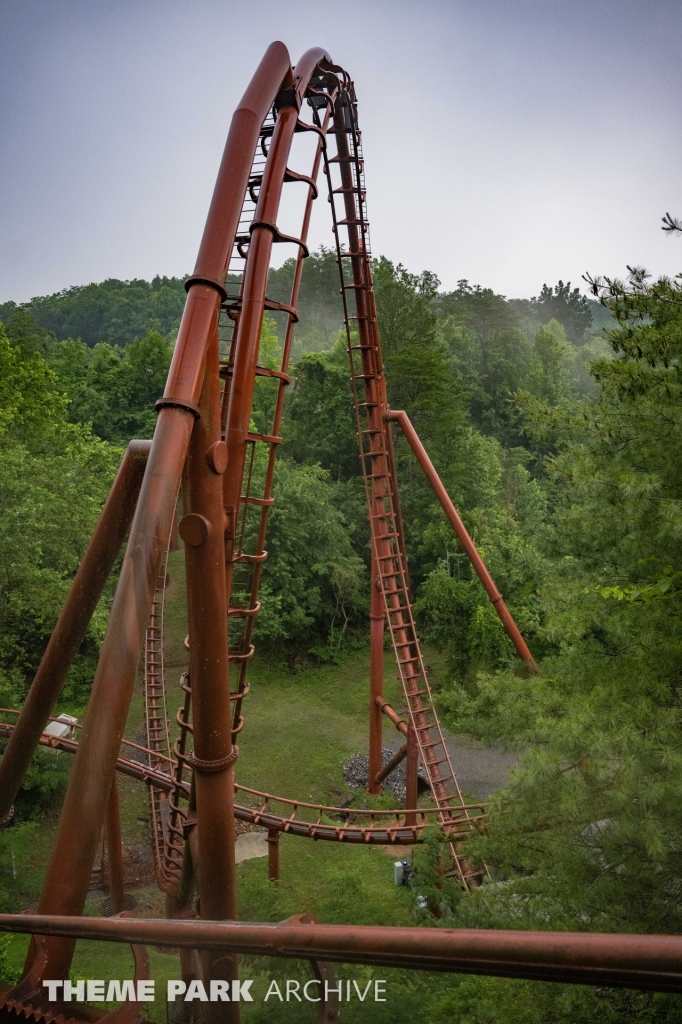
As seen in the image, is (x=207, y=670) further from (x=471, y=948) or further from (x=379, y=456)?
(x=379, y=456)

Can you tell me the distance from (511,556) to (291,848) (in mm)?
9507

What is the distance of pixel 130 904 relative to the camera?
9508 millimetres

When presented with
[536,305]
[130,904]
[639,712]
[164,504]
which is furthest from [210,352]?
[536,305]

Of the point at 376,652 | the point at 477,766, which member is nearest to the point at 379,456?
the point at 376,652

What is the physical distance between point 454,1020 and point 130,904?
23.8ft

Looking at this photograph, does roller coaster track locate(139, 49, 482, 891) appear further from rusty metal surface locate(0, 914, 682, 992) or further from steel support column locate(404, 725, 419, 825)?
rusty metal surface locate(0, 914, 682, 992)

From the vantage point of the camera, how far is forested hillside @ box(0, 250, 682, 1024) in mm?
4180

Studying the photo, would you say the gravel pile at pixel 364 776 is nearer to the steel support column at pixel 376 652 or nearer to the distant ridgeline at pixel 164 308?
the steel support column at pixel 376 652

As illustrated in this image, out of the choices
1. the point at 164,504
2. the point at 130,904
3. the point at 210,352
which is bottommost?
the point at 130,904

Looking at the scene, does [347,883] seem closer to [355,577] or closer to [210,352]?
[210,352]

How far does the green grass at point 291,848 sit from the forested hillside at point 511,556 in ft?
2.96

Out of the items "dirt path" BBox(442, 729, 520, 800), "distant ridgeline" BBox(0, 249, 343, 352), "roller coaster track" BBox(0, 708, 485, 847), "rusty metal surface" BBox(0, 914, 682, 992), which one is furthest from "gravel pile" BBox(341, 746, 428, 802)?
"distant ridgeline" BBox(0, 249, 343, 352)

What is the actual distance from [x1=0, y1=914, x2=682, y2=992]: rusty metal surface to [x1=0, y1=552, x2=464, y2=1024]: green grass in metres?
1.42

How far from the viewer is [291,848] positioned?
11.4 metres
